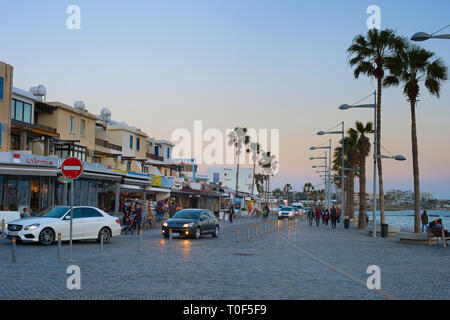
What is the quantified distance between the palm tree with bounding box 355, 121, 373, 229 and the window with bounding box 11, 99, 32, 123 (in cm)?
2701

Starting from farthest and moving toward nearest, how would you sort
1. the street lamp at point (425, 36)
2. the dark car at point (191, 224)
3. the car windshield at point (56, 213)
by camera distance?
1. the dark car at point (191, 224)
2. the car windshield at point (56, 213)
3. the street lamp at point (425, 36)

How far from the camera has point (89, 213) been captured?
22.0 meters

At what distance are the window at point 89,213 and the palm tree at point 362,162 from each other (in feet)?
84.2

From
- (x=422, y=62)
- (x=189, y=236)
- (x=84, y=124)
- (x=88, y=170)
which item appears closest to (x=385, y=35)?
(x=422, y=62)

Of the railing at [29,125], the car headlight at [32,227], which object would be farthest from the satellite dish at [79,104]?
the car headlight at [32,227]

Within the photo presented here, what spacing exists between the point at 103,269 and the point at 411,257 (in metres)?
11.5

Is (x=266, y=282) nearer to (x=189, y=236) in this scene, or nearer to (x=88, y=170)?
(x=189, y=236)

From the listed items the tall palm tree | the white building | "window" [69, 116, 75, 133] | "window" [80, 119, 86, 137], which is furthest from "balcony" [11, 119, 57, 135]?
the white building

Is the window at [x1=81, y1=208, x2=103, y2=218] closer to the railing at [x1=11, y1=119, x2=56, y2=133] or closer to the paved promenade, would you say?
the paved promenade

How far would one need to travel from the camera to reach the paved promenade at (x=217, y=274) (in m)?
9.98

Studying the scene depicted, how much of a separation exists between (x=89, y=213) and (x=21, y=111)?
63.9 ft

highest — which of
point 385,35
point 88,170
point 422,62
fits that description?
point 385,35

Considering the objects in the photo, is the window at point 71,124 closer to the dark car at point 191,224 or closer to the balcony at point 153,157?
the balcony at point 153,157

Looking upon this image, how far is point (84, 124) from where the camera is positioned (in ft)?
153
